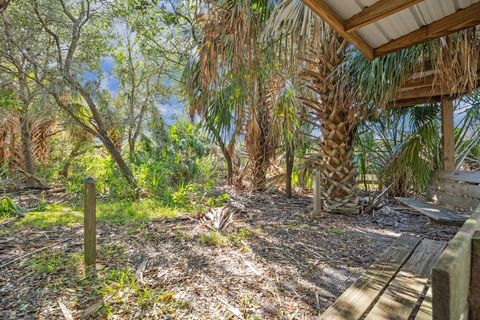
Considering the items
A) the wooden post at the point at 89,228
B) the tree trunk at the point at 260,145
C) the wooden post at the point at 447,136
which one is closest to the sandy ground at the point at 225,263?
the wooden post at the point at 89,228

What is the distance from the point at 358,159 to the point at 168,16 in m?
5.08

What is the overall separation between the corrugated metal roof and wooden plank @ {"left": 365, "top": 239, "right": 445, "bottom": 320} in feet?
6.29

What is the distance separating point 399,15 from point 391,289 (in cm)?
213

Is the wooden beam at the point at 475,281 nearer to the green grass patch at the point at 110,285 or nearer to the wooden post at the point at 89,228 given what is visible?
the green grass patch at the point at 110,285

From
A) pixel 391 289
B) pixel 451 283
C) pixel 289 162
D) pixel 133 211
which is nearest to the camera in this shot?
pixel 451 283

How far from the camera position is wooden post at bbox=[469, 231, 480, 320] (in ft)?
2.53

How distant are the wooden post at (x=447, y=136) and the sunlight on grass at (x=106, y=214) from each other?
13.4 ft

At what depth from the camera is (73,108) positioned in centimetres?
587

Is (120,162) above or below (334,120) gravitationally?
below

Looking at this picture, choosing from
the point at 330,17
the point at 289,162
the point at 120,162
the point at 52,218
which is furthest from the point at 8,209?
the point at 330,17

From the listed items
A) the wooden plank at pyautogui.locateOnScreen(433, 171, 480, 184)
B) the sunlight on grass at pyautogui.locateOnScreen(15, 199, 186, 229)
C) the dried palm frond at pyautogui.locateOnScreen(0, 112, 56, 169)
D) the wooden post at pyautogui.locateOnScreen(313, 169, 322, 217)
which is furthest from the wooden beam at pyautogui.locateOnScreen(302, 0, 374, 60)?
the dried palm frond at pyautogui.locateOnScreen(0, 112, 56, 169)

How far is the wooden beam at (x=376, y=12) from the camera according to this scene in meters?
2.06

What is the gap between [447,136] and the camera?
4309mm

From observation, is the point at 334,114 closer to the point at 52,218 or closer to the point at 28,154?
the point at 52,218
